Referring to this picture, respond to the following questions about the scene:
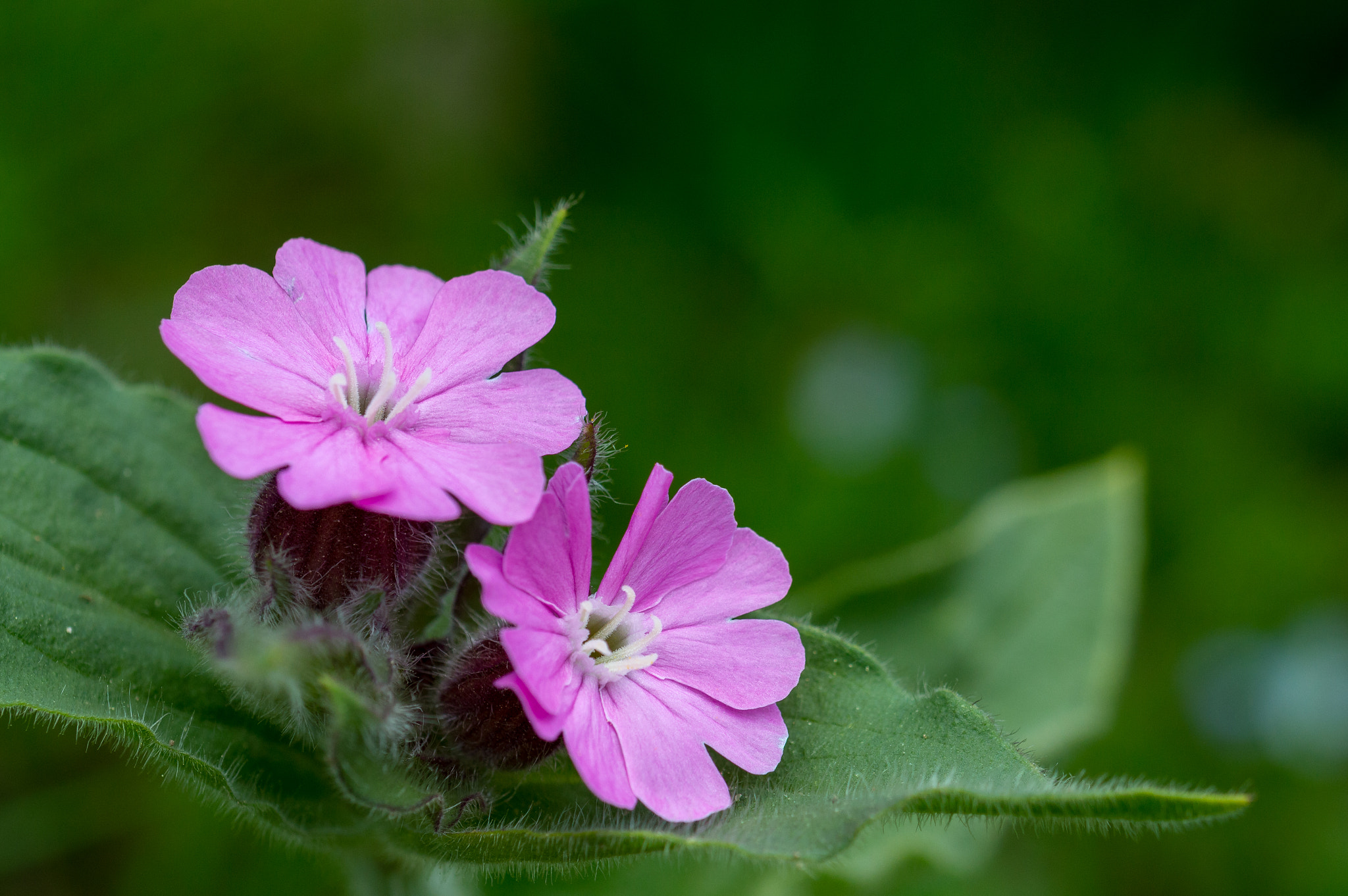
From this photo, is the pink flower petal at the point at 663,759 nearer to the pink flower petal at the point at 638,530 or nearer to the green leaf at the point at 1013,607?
the pink flower petal at the point at 638,530

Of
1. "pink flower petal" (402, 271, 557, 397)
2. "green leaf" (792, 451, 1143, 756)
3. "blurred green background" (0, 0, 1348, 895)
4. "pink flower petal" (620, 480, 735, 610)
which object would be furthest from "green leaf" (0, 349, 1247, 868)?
"blurred green background" (0, 0, 1348, 895)

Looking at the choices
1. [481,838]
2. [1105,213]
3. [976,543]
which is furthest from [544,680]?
[1105,213]

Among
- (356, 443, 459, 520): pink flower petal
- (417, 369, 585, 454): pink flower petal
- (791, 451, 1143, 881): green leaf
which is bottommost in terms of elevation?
(791, 451, 1143, 881): green leaf

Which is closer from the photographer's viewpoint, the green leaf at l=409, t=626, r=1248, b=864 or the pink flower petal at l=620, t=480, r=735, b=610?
the green leaf at l=409, t=626, r=1248, b=864

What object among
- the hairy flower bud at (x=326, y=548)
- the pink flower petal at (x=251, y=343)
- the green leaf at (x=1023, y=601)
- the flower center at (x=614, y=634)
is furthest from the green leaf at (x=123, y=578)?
the green leaf at (x=1023, y=601)

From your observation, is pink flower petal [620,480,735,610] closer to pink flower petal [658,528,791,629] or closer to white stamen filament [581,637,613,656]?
pink flower petal [658,528,791,629]

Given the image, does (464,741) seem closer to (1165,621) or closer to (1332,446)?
(1165,621)
